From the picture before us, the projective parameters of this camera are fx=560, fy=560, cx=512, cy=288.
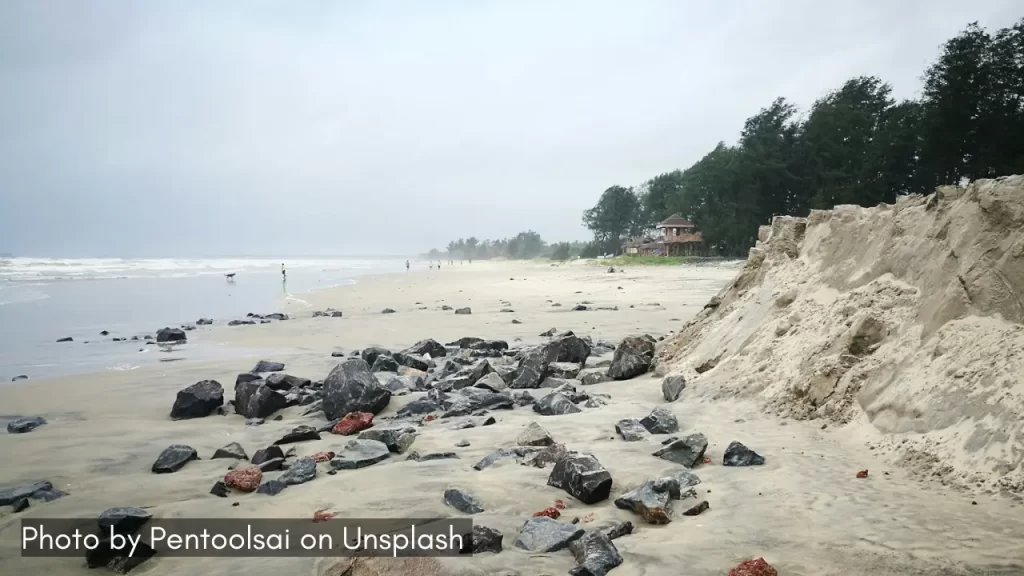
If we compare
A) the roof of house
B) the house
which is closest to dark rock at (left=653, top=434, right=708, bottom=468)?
the house

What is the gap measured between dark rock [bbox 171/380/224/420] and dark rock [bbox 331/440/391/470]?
319 centimetres

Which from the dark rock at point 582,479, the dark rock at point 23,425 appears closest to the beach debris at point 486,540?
the dark rock at point 582,479

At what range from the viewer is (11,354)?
1161cm

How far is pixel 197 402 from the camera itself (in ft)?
22.6

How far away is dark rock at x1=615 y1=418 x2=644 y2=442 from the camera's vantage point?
4.91m

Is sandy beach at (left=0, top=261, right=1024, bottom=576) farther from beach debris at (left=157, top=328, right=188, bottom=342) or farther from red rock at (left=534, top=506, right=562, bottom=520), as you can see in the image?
beach debris at (left=157, top=328, right=188, bottom=342)

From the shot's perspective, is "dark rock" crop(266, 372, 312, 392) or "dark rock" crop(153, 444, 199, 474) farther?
"dark rock" crop(266, 372, 312, 392)

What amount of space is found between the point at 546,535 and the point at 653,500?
2.43 feet

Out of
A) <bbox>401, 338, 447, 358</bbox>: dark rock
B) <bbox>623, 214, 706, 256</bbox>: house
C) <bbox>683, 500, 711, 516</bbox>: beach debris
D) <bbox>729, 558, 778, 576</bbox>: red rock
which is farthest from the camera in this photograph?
<bbox>623, 214, 706, 256</bbox>: house

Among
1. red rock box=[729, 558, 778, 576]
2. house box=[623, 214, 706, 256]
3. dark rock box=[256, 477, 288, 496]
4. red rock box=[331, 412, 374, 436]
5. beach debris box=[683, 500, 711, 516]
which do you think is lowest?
red rock box=[331, 412, 374, 436]

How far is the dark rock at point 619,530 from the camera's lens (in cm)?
315

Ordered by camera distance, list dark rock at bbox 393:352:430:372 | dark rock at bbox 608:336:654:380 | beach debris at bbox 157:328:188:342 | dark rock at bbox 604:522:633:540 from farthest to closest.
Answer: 1. beach debris at bbox 157:328:188:342
2. dark rock at bbox 393:352:430:372
3. dark rock at bbox 608:336:654:380
4. dark rock at bbox 604:522:633:540

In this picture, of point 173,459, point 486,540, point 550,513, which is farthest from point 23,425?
point 550,513

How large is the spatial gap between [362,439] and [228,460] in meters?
1.21
